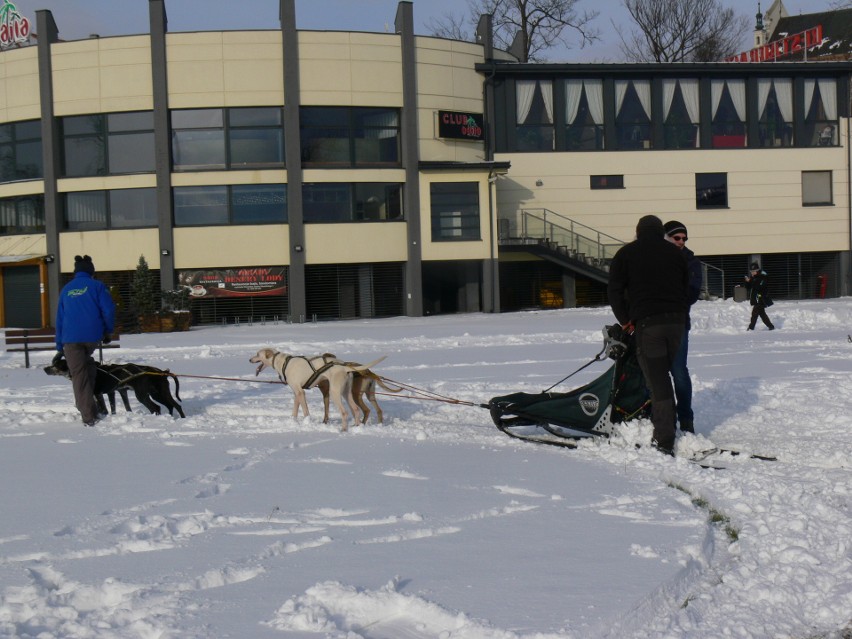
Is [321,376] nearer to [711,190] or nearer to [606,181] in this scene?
[606,181]

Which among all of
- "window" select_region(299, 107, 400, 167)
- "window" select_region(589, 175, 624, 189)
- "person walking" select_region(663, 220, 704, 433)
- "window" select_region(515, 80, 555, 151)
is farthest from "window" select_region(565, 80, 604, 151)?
"person walking" select_region(663, 220, 704, 433)

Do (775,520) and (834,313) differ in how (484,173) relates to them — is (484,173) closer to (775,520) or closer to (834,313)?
(834,313)

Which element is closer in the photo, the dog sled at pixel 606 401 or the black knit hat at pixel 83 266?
the dog sled at pixel 606 401

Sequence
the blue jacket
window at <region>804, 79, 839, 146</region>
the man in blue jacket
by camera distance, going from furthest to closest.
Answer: window at <region>804, 79, 839, 146</region> < the blue jacket < the man in blue jacket

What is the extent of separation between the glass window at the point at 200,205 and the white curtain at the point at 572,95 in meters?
12.8

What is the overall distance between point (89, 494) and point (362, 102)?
26.6 m

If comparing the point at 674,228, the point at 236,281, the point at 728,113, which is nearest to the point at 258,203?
the point at 236,281

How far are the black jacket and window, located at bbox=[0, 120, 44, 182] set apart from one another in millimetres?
28878

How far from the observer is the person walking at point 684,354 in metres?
8.30

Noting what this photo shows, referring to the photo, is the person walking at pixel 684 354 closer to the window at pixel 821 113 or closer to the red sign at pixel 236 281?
the red sign at pixel 236 281

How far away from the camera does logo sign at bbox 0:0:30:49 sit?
105 feet

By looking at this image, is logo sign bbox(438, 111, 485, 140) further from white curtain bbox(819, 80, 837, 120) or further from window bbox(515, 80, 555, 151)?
white curtain bbox(819, 80, 837, 120)

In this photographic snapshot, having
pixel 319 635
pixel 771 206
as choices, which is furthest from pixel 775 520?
pixel 771 206

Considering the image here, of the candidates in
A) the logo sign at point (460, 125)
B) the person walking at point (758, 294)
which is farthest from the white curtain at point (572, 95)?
the person walking at point (758, 294)
